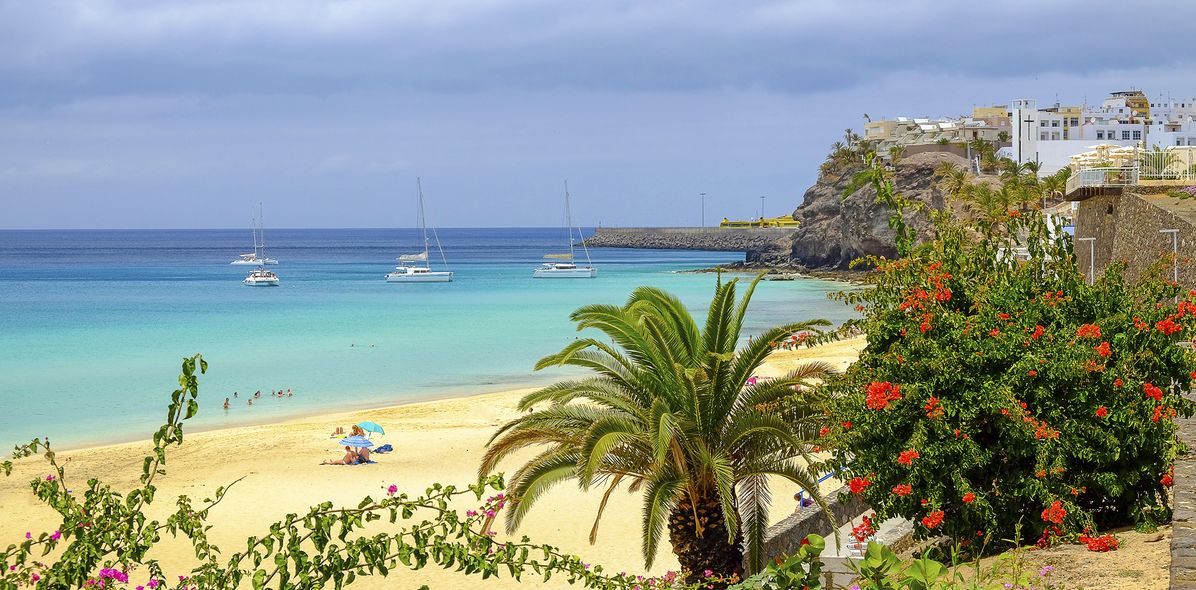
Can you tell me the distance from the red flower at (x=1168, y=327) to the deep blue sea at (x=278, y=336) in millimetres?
25974

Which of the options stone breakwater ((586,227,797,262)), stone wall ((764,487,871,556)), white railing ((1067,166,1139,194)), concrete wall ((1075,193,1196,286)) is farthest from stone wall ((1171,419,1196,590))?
stone breakwater ((586,227,797,262))

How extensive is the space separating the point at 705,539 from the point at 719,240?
160m

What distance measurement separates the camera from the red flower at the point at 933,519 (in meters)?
7.96

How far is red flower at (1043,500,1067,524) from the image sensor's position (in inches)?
303

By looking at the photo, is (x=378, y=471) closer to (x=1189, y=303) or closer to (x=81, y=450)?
(x=81, y=450)

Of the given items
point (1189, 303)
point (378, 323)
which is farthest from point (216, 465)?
point (378, 323)

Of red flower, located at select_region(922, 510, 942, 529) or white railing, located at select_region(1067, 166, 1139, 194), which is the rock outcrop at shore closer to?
white railing, located at select_region(1067, 166, 1139, 194)

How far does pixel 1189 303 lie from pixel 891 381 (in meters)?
2.34

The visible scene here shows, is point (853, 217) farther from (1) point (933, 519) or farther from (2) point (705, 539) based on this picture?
(1) point (933, 519)

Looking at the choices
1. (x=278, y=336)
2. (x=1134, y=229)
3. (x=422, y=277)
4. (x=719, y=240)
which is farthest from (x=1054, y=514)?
(x=719, y=240)

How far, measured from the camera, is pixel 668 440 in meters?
9.77

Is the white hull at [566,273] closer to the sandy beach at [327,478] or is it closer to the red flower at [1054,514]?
the sandy beach at [327,478]

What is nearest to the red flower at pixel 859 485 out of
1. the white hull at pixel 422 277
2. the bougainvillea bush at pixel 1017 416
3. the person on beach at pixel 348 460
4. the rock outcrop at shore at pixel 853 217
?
the bougainvillea bush at pixel 1017 416

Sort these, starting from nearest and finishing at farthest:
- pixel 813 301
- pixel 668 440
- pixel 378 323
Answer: pixel 668 440 < pixel 378 323 < pixel 813 301
